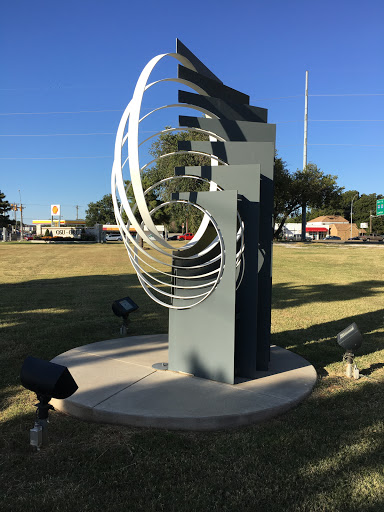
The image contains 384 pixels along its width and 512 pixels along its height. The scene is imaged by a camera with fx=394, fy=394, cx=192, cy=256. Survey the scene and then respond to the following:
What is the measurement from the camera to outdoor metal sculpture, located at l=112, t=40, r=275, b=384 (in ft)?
15.2

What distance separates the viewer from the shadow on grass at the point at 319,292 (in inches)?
447

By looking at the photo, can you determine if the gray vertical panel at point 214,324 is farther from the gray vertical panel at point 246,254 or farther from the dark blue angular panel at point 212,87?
the dark blue angular panel at point 212,87

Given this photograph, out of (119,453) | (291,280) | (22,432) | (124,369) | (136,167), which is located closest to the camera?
(119,453)

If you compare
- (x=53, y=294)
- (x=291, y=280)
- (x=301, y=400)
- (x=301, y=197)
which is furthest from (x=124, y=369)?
(x=301, y=197)

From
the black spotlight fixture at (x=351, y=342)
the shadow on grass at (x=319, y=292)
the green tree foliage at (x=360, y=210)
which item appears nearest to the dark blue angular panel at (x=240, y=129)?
the black spotlight fixture at (x=351, y=342)

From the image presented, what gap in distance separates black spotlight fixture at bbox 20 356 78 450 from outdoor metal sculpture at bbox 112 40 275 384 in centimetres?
148

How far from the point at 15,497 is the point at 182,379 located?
233 cm

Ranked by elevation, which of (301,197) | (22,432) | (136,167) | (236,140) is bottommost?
(22,432)

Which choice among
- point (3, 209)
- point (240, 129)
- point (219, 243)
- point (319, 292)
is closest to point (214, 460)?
point (219, 243)

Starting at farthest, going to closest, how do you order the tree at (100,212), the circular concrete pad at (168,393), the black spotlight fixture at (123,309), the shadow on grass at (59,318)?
1. the tree at (100,212)
2. the black spotlight fixture at (123,309)
3. the shadow on grass at (59,318)
4. the circular concrete pad at (168,393)

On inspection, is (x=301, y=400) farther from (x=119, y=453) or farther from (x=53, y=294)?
(x=53, y=294)

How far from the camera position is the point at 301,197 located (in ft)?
182

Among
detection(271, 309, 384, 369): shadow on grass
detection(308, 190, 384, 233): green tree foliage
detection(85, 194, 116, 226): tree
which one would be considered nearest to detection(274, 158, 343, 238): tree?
detection(308, 190, 384, 233): green tree foliage

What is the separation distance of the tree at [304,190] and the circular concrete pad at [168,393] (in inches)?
1850
